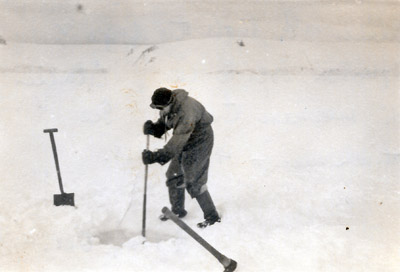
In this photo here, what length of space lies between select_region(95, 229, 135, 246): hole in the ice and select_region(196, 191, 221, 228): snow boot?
677 millimetres

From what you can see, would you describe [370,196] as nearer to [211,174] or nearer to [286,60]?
[211,174]

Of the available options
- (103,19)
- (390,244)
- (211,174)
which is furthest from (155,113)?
(390,244)

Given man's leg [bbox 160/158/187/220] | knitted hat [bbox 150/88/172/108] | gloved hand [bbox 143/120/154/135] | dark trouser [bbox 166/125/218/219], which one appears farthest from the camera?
man's leg [bbox 160/158/187/220]

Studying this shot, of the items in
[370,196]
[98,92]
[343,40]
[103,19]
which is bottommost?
[370,196]

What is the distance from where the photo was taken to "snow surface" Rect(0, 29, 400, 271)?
3070 mm

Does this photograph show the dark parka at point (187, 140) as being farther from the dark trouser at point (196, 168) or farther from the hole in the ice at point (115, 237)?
the hole in the ice at point (115, 237)

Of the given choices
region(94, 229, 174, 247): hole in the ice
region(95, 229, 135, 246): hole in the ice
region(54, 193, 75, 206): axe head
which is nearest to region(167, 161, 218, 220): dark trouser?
region(94, 229, 174, 247): hole in the ice

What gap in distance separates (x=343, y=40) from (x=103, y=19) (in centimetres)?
440

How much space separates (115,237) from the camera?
338cm

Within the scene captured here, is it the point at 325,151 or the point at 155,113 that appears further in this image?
the point at 155,113

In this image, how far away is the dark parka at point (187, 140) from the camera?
2969 millimetres

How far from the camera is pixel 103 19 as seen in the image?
643cm

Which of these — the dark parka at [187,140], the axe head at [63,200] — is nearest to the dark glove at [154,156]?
the dark parka at [187,140]

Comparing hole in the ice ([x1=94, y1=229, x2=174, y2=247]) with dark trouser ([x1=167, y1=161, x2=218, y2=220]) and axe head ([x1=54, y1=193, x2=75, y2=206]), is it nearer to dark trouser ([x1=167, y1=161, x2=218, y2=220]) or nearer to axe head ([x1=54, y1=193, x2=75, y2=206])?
dark trouser ([x1=167, y1=161, x2=218, y2=220])
